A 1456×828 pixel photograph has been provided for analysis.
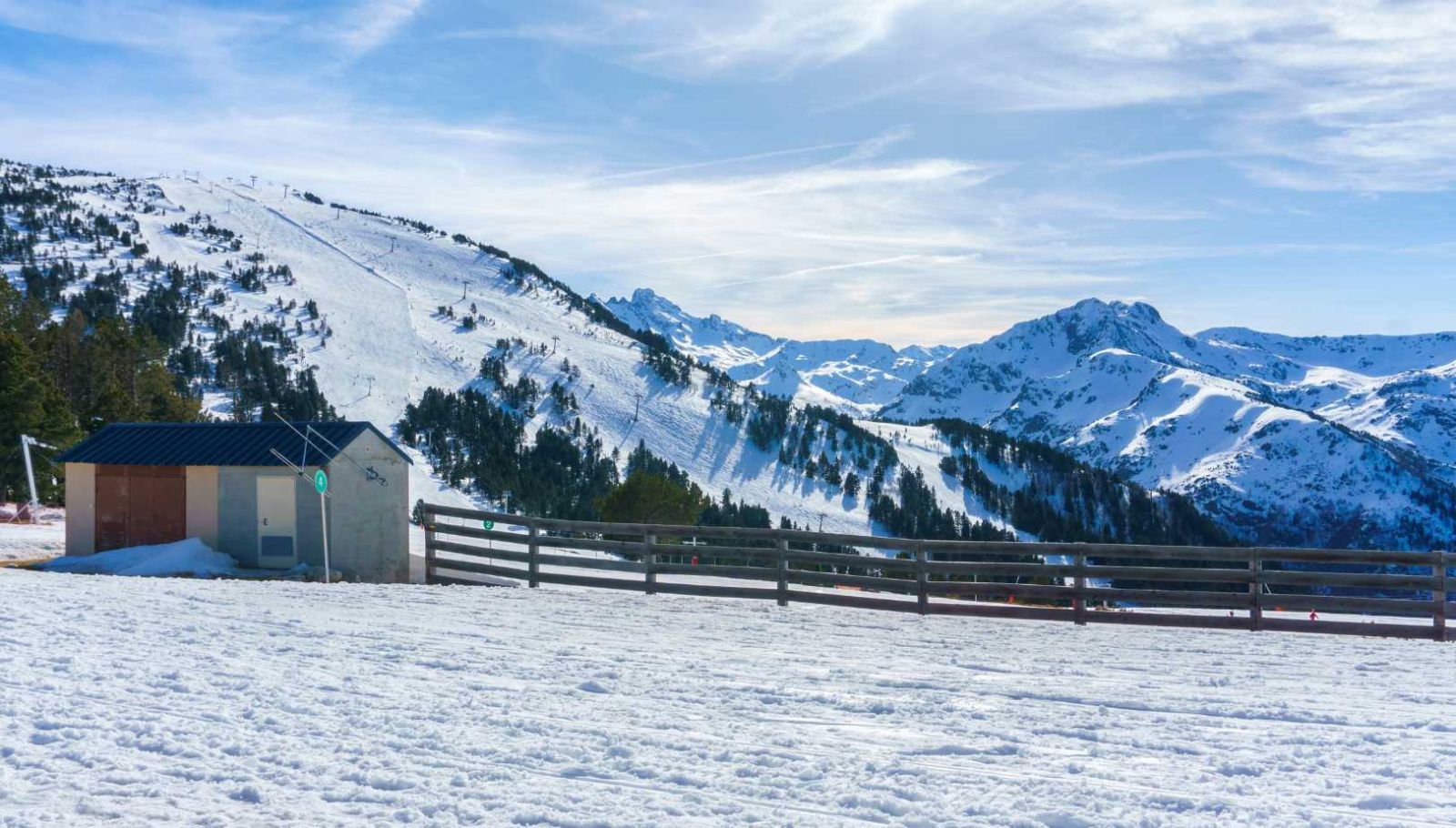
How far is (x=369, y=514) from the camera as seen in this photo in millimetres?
24797

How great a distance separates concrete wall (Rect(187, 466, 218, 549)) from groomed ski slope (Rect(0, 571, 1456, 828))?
10484 mm

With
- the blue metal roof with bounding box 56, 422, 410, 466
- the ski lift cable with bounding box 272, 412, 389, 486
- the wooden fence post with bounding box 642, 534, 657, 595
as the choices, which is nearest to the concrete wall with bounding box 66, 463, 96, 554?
the blue metal roof with bounding box 56, 422, 410, 466

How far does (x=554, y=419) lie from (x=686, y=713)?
135959 mm

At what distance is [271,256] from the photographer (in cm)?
19700

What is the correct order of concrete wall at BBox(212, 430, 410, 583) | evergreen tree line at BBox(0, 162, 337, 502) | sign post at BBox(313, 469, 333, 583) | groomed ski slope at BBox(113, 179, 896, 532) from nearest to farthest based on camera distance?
sign post at BBox(313, 469, 333, 583), concrete wall at BBox(212, 430, 410, 583), evergreen tree line at BBox(0, 162, 337, 502), groomed ski slope at BBox(113, 179, 896, 532)

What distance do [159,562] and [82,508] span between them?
4.76m

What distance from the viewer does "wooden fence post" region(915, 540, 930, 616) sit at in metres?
15.5

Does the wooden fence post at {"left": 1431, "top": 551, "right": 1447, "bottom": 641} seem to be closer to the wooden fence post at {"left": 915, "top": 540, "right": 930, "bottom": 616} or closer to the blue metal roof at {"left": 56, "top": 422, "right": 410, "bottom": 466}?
the wooden fence post at {"left": 915, "top": 540, "right": 930, "bottom": 616}

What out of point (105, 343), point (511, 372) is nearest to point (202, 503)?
point (105, 343)

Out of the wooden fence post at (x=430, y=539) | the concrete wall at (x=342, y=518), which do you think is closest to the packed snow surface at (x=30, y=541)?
the concrete wall at (x=342, y=518)

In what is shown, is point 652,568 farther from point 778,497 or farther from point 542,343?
point 542,343

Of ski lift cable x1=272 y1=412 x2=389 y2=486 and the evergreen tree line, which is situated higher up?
the evergreen tree line

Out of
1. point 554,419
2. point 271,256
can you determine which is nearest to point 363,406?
point 554,419

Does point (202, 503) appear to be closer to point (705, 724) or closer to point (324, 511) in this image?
point (324, 511)
